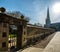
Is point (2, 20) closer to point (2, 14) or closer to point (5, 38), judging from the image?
point (2, 14)

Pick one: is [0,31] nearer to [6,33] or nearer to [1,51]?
[6,33]

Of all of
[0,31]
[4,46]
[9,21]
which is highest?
[9,21]

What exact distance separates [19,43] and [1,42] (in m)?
2.48

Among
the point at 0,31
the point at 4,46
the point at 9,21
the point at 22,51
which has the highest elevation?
the point at 9,21

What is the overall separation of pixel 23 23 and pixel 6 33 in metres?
2.43

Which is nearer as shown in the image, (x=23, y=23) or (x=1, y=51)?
(x=1, y=51)

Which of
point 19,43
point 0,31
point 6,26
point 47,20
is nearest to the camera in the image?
point 0,31

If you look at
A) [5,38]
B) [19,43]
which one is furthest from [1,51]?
[19,43]

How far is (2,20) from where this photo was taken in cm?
510

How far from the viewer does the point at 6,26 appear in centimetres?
538

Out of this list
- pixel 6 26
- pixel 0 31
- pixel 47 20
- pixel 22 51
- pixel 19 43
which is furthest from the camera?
pixel 47 20

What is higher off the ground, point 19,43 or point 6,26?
point 6,26

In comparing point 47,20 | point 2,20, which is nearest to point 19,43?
point 2,20

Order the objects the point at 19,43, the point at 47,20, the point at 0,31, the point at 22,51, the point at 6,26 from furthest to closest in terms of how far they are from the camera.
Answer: the point at 47,20
the point at 19,43
the point at 22,51
the point at 6,26
the point at 0,31
